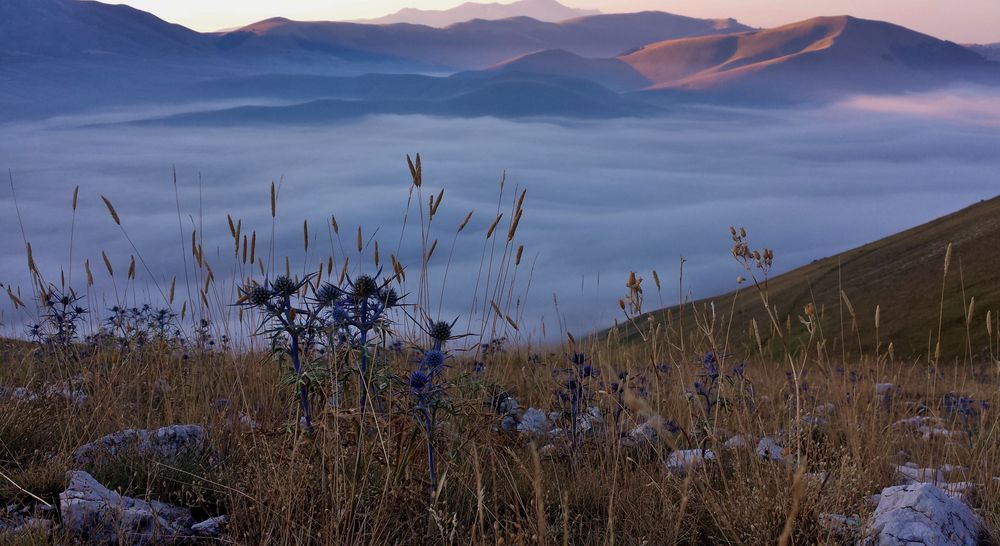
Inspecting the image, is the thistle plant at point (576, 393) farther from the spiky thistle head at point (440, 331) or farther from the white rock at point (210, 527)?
the white rock at point (210, 527)

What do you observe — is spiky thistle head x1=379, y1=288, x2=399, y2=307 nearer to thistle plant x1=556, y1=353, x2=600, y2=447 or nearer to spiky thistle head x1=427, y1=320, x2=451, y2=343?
spiky thistle head x1=427, y1=320, x2=451, y2=343

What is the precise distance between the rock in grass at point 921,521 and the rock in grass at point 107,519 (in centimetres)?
264

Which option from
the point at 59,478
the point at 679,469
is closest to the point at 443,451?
the point at 679,469

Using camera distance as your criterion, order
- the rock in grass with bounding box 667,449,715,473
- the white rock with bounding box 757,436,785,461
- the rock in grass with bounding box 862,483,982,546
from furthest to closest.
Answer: the white rock with bounding box 757,436,785,461 < the rock in grass with bounding box 667,449,715,473 < the rock in grass with bounding box 862,483,982,546

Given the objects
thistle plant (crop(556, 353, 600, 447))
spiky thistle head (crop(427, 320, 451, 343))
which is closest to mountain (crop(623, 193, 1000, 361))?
thistle plant (crop(556, 353, 600, 447))

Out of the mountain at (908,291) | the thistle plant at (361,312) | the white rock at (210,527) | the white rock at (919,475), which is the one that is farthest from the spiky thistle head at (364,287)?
the mountain at (908,291)

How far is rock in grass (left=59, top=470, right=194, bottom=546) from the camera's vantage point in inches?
109

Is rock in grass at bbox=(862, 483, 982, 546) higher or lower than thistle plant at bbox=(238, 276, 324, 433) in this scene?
lower

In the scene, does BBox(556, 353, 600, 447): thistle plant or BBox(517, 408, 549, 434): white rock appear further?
BBox(517, 408, 549, 434): white rock

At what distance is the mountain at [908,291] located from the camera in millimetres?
18219

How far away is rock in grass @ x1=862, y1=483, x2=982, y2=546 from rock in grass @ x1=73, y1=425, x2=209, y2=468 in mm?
3033

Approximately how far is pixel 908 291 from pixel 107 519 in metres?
22.2

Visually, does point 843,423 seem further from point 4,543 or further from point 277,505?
point 4,543

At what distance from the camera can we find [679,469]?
363cm
